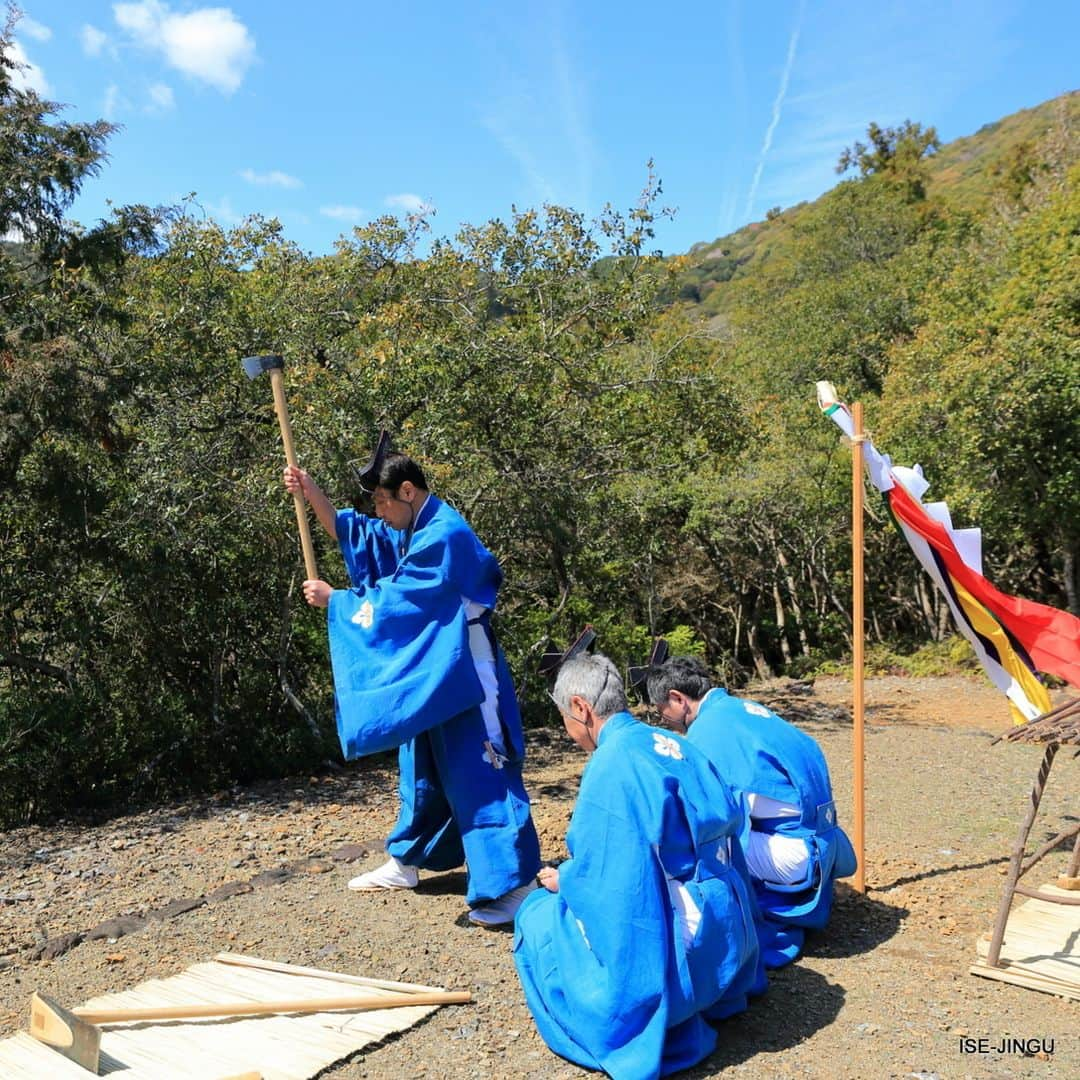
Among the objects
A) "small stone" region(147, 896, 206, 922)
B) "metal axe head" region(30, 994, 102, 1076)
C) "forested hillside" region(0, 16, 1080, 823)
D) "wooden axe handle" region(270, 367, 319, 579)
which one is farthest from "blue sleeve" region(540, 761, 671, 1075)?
"forested hillside" region(0, 16, 1080, 823)

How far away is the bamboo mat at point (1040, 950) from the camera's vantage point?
3.27m

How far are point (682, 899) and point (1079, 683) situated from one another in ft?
7.05

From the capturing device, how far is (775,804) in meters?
3.58

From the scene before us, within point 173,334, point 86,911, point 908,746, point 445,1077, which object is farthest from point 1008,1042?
point 173,334

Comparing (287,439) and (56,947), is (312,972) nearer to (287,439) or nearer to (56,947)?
(56,947)

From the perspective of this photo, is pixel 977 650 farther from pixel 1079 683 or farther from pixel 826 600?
pixel 826 600

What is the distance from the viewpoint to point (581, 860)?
9.12 ft

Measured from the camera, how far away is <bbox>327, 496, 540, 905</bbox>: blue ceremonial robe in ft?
12.3

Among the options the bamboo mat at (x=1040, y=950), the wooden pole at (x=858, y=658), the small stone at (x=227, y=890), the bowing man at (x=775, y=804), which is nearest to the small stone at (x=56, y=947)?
the small stone at (x=227, y=890)

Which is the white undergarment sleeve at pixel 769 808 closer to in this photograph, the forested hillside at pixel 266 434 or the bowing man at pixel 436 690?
the bowing man at pixel 436 690

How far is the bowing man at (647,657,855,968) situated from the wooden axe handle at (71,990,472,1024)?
1252 millimetres

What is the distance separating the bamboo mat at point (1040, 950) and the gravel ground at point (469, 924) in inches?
2.5

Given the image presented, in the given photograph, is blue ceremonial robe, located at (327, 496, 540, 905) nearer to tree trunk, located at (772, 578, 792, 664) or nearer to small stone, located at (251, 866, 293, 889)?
small stone, located at (251, 866, 293, 889)

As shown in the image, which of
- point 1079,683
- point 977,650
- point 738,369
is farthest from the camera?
point 738,369
